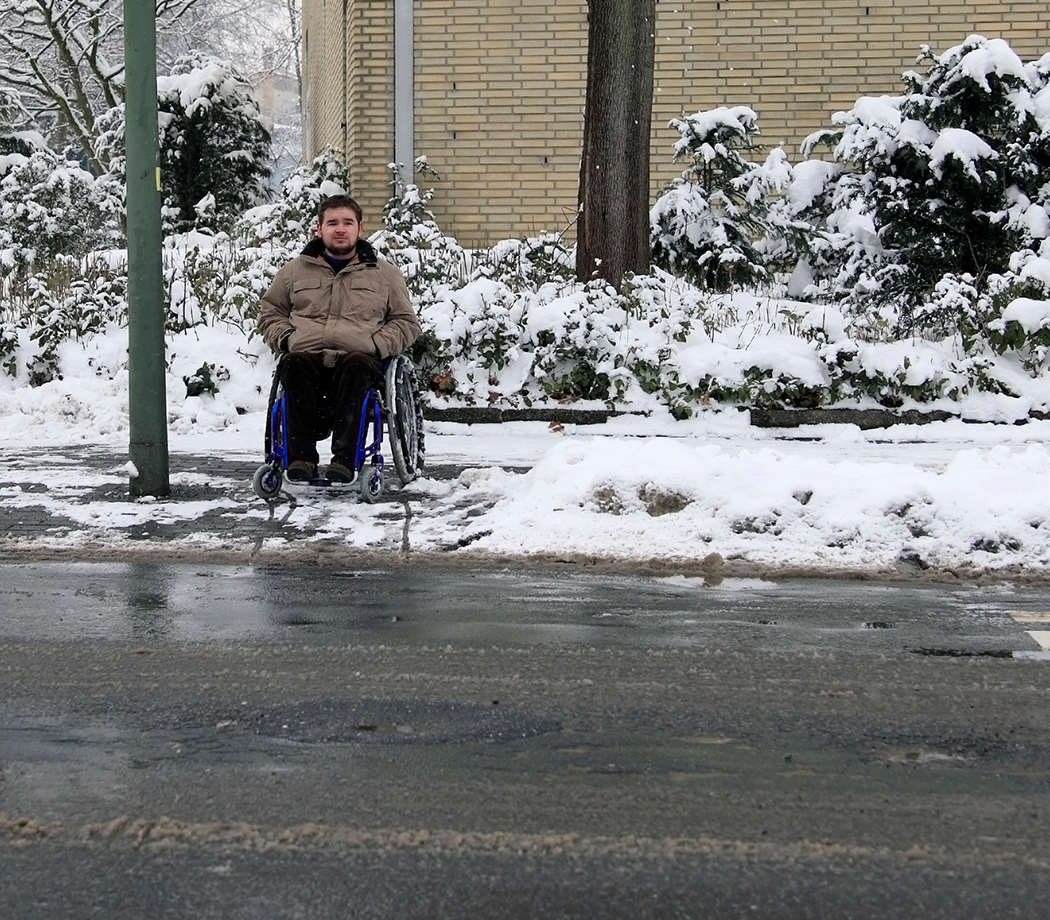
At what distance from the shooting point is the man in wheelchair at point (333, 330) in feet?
21.8

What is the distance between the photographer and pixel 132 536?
586 centimetres

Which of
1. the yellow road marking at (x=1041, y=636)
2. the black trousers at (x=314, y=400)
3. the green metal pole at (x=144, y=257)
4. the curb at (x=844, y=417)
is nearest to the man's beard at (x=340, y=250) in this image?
the black trousers at (x=314, y=400)

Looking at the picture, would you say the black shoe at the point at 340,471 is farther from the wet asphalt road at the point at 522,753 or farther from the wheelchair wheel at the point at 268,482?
the wet asphalt road at the point at 522,753

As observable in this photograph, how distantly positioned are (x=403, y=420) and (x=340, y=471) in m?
0.59

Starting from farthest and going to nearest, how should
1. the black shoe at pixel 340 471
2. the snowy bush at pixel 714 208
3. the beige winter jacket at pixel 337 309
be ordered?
the snowy bush at pixel 714 208
the beige winter jacket at pixel 337 309
the black shoe at pixel 340 471

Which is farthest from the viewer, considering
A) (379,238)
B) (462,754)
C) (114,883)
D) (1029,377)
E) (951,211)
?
(379,238)

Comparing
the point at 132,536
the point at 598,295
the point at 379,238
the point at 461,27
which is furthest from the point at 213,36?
the point at 132,536

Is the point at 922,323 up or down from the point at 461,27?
down

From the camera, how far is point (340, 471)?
21.6 ft

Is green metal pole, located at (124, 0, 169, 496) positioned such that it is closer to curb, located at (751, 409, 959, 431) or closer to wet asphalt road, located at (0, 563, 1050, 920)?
wet asphalt road, located at (0, 563, 1050, 920)

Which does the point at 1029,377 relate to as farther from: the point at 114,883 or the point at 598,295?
the point at 114,883

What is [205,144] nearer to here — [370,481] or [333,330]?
[333,330]

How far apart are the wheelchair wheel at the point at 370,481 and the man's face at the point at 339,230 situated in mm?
1156

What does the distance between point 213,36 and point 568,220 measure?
23.3 metres
